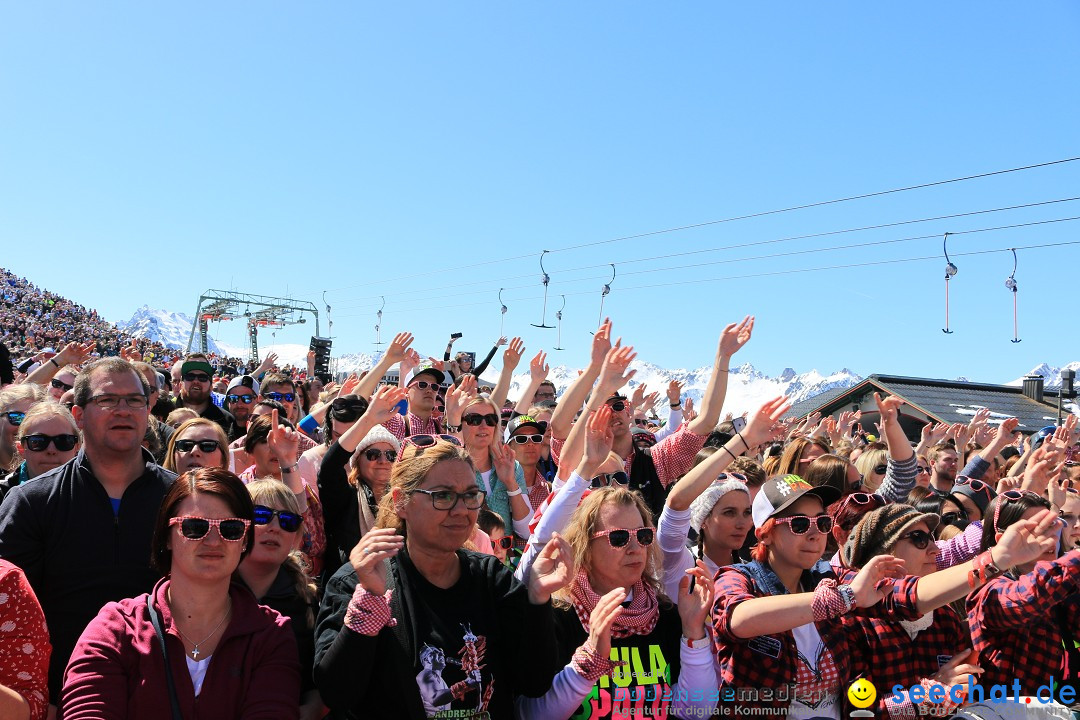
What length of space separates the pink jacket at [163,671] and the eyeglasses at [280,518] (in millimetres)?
605

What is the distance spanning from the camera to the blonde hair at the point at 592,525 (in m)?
3.50

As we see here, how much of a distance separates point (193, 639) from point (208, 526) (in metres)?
0.38

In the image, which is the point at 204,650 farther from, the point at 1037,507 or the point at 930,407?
the point at 930,407

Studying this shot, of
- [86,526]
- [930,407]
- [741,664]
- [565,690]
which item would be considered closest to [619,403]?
[741,664]

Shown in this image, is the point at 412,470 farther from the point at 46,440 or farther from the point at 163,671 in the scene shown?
the point at 46,440

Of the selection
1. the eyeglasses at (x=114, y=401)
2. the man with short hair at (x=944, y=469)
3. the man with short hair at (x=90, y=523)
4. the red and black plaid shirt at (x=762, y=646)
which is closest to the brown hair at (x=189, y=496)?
the man with short hair at (x=90, y=523)

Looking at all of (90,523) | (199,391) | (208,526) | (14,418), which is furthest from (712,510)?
(199,391)

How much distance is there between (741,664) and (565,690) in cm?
85

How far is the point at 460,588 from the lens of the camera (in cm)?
300

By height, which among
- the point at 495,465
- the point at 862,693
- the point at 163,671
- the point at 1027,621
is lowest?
the point at 862,693

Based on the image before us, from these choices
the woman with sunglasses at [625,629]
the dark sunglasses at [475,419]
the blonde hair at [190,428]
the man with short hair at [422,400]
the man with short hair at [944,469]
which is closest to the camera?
the woman with sunglasses at [625,629]

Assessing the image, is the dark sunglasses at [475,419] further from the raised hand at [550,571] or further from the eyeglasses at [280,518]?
the raised hand at [550,571]

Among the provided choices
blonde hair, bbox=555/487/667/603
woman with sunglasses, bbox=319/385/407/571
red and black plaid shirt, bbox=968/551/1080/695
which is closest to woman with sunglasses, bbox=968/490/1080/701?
red and black plaid shirt, bbox=968/551/1080/695

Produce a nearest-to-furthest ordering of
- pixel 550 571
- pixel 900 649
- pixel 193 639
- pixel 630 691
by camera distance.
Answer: pixel 193 639 < pixel 550 571 < pixel 630 691 < pixel 900 649
